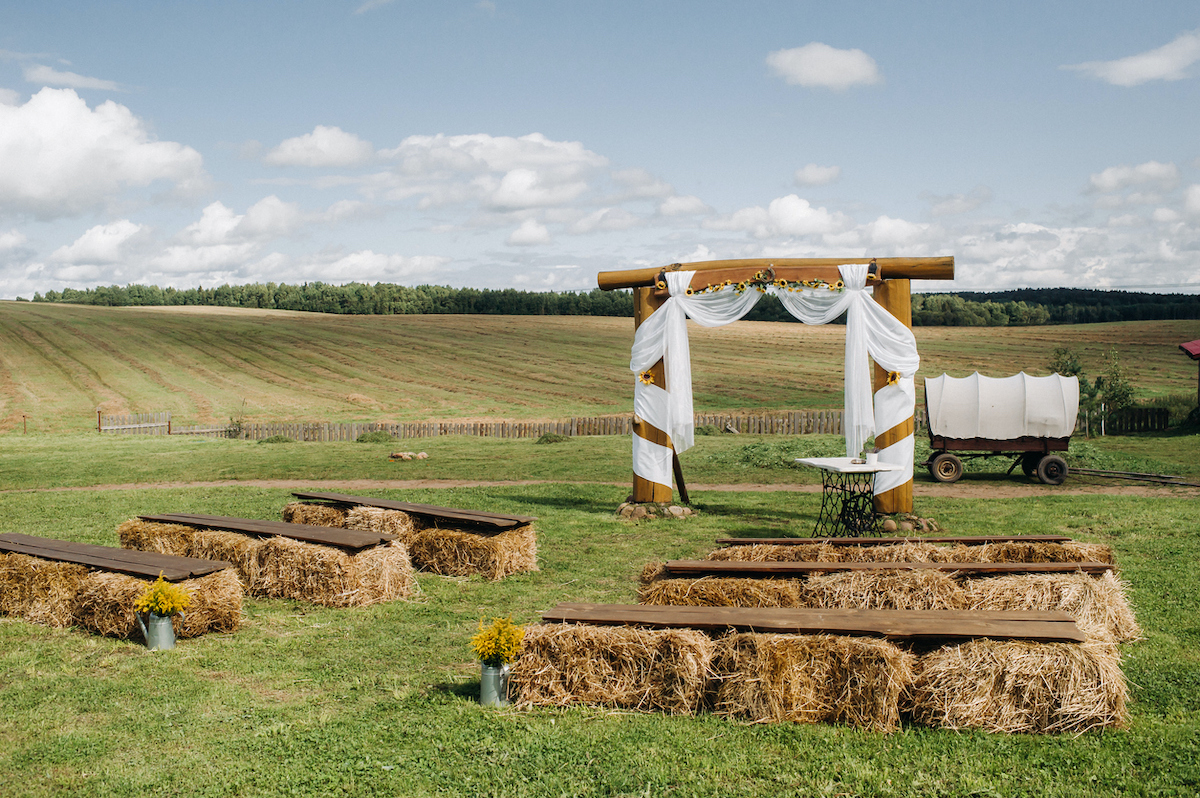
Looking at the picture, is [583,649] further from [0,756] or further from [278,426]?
[278,426]

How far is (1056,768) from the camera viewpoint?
453 cm

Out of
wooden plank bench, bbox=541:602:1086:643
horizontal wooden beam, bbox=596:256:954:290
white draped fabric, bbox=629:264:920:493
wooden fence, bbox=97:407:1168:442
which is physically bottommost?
wooden fence, bbox=97:407:1168:442

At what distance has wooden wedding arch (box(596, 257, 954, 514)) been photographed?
Answer: 12625 mm

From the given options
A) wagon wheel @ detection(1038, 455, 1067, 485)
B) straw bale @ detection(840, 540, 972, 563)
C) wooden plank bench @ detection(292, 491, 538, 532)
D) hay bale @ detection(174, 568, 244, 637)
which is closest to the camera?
hay bale @ detection(174, 568, 244, 637)


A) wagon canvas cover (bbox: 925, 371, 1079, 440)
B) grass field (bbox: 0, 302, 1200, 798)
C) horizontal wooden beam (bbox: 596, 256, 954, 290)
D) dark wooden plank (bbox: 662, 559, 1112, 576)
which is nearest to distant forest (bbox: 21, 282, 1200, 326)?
grass field (bbox: 0, 302, 1200, 798)

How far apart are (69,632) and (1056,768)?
26.3 ft

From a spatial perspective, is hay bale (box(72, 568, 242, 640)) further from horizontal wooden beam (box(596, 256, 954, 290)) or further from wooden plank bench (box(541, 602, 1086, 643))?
horizontal wooden beam (box(596, 256, 954, 290))

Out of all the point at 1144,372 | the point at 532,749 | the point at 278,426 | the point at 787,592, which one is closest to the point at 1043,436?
the point at 787,592

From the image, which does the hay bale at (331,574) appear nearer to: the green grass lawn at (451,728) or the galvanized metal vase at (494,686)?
the green grass lawn at (451,728)

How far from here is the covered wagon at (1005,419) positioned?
60.4 feet

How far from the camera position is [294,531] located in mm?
9328

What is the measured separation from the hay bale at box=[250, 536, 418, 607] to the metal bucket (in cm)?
163

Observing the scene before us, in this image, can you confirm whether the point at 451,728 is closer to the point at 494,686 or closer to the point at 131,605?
the point at 494,686

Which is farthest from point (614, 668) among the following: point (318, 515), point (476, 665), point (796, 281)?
point (796, 281)
